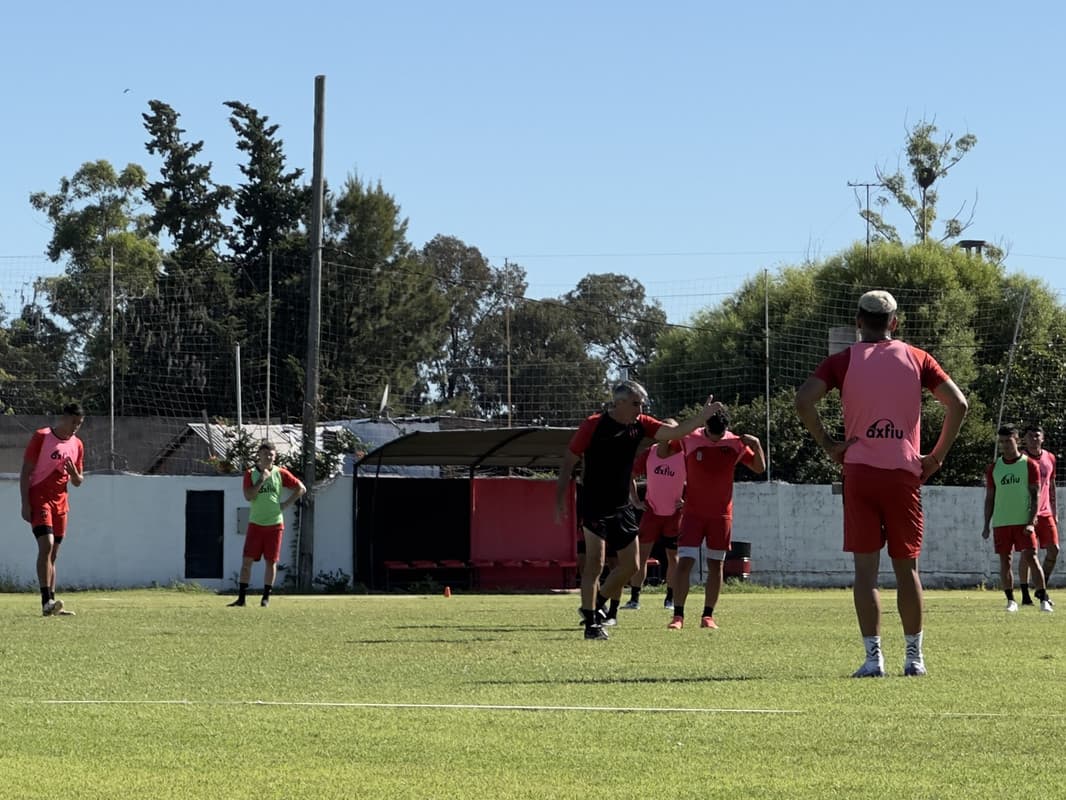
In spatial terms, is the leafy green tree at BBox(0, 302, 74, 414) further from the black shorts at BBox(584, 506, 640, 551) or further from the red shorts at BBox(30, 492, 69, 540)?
the black shorts at BBox(584, 506, 640, 551)

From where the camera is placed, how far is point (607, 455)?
13781mm

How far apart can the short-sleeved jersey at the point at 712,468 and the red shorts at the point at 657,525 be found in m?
3.03

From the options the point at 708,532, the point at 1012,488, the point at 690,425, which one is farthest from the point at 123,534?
the point at 690,425

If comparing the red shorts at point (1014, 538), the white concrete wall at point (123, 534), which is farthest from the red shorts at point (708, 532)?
the white concrete wall at point (123, 534)

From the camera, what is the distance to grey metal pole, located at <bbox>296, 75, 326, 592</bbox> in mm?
30938

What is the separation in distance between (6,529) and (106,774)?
25244 millimetres

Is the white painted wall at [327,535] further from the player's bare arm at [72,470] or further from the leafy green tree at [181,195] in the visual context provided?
the leafy green tree at [181,195]

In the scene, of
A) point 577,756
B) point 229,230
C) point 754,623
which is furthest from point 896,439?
point 229,230

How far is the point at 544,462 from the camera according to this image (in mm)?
31375

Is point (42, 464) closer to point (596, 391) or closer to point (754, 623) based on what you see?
point (754, 623)

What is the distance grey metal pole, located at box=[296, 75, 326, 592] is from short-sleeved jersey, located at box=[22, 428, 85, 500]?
12.9 metres

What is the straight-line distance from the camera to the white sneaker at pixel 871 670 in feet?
31.3

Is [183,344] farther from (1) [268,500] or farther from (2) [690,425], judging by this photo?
(2) [690,425]

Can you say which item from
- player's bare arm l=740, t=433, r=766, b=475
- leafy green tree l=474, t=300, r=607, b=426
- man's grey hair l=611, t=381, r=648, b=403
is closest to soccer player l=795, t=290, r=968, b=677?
man's grey hair l=611, t=381, r=648, b=403
